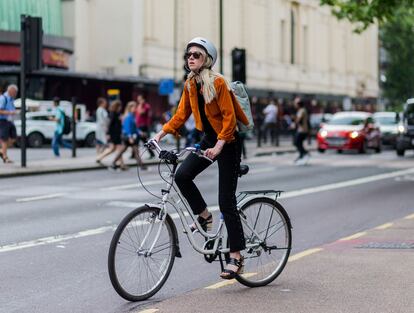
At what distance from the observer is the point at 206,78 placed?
7.09m

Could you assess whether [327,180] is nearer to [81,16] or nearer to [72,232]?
[72,232]

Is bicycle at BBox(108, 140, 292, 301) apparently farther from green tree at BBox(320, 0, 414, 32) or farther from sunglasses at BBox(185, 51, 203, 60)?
green tree at BBox(320, 0, 414, 32)

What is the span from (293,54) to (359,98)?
13728 mm

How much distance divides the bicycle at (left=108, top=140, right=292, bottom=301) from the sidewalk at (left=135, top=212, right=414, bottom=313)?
217mm

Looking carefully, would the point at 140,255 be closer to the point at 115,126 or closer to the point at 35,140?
the point at 115,126

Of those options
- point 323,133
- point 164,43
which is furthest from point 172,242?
point 164,43

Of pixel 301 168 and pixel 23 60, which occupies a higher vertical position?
pixel 23 60

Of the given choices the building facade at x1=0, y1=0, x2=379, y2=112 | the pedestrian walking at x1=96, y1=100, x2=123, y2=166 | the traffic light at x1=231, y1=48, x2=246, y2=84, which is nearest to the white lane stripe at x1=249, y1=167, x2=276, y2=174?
the pedestrian walking at x1=96, y1=100, x2=123, y2=166

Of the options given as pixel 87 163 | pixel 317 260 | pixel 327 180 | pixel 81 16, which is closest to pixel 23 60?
pixel 87 163

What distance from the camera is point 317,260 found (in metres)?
8.71

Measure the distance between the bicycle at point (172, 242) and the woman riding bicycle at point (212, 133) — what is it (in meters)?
0.08

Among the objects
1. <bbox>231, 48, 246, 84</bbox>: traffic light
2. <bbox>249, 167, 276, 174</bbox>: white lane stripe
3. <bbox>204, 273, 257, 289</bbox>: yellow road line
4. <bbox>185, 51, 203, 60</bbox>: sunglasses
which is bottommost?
<bbox>249, 167, 276, 174</bbox>: white lane stripe

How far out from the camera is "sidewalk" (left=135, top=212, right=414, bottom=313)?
6.64 meters

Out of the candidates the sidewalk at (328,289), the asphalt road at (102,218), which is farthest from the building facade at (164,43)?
the sidewalk at (328,289)
